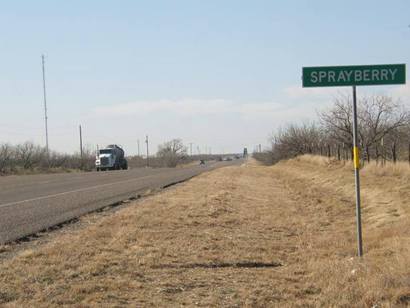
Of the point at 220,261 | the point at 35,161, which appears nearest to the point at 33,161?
the point at 35,161

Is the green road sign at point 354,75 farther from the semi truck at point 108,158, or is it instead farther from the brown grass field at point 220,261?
the semi truck at point 108,158

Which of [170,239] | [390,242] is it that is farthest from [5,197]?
[390,242]

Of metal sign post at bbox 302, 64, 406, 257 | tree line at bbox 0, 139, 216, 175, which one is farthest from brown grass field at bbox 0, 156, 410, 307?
tree line at bbox 0, 139, 216, 175

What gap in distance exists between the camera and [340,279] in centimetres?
671

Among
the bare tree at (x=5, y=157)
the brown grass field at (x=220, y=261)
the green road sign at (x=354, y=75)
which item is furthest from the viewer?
the bare tree at (x=5, y=157)

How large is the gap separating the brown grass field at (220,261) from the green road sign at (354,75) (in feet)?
7.57

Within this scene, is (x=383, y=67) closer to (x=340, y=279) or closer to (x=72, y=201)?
(x=340, y=279)

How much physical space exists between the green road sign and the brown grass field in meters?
2.31

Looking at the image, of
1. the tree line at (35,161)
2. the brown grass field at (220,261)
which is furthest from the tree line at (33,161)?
the brown grass field at (220,261)

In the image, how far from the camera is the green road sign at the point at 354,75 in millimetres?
7770

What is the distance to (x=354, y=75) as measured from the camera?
7828 mm

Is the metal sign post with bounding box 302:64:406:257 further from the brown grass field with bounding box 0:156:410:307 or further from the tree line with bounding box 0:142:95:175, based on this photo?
the tree line with bounding box 0:142:95:175

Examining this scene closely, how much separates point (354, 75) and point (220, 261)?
320 centimetres

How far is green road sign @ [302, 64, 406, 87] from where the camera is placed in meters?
7.77
